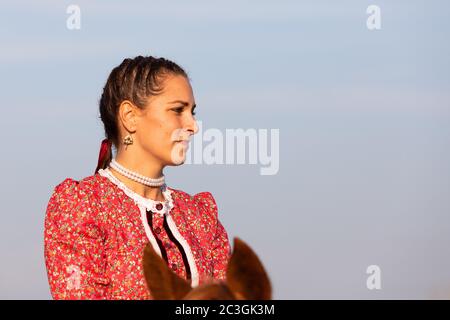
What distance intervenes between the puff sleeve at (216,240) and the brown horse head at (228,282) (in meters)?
1.41

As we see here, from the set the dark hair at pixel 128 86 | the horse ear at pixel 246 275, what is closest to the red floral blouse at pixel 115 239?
the dark hair at pixel 128 86

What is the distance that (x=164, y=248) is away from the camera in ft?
12.0

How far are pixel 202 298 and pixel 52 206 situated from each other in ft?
4.92

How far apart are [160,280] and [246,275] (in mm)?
216

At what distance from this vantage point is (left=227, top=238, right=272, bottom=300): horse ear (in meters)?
2.18

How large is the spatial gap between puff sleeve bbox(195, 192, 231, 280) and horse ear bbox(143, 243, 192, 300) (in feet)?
4.60

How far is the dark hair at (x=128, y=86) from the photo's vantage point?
360 centimetres

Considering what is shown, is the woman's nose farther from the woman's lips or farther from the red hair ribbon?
the red hair ribbon

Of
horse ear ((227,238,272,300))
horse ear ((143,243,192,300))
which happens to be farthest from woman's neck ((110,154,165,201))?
horse ear ((227,238,272,300))

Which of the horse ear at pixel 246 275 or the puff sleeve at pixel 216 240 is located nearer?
the horse ear at pixel 246 275

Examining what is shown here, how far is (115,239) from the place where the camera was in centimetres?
354

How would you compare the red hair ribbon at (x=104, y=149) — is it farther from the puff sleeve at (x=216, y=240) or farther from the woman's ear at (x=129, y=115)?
Answer: the puff sleeve at (x=216, y=240)

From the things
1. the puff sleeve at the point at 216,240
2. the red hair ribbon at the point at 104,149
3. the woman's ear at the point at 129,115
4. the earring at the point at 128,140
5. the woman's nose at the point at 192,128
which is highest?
the woman's ear at the point at 129,115
